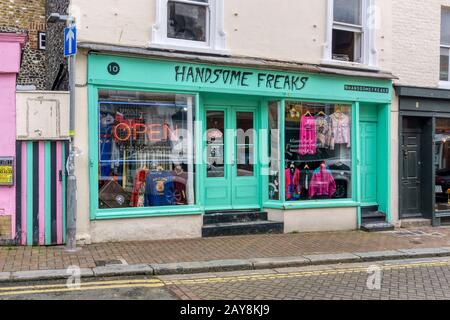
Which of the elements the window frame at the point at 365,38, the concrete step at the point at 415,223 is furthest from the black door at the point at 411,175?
the window frame at the point at 365,38

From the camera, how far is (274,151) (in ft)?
38.1

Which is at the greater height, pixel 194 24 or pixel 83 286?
pixel 194 24

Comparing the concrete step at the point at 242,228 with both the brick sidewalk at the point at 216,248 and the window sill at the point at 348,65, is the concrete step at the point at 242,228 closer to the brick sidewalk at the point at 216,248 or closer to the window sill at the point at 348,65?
the brick sidewalk at the point at 216,248

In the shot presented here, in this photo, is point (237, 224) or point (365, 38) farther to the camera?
point (365, 38)

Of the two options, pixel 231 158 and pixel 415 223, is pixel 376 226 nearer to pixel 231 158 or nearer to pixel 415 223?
pixel 415 223

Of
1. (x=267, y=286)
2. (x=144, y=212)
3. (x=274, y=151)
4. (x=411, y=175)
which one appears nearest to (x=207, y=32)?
(x=274, y=151)

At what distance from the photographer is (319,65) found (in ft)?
38.2

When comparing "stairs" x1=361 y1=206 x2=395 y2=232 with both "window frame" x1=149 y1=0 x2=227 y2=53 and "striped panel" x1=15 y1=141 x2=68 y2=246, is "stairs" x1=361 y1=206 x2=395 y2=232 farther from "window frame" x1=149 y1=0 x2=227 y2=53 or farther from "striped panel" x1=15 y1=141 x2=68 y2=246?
"striped panel" x1=15 y1=141 x2=68 y2=246

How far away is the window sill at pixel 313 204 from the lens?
11281 mm

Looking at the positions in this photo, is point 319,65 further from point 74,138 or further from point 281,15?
point 74,138

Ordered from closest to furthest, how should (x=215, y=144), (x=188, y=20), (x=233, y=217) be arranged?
(x=188, y=20) < (x=233, y=217) < (x=215, y=144)

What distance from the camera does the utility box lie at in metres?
9.06

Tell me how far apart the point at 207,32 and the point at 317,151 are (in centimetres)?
377

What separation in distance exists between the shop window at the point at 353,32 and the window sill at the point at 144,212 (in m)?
5.04
